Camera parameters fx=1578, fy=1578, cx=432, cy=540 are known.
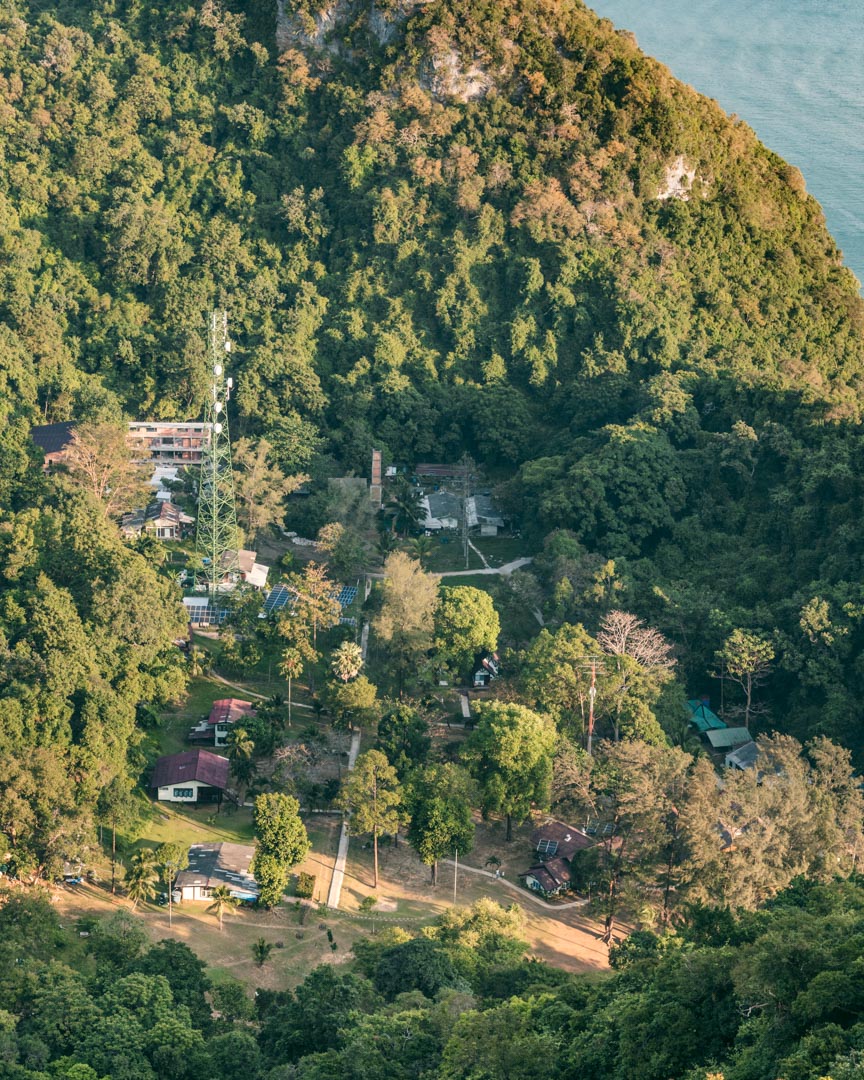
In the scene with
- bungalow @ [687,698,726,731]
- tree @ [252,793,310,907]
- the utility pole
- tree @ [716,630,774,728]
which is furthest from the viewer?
bungalow @ [687,698,726,731]

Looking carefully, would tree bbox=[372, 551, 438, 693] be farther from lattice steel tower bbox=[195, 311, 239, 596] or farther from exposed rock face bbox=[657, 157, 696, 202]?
exposed rock face bbox=[657, 157, 696, 202]

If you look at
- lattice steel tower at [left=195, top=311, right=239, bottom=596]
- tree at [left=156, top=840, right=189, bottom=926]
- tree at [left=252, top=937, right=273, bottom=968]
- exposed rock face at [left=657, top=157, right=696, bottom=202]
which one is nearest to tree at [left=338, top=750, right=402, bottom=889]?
tree at [left=252, top=937, right=273, bottom=968]

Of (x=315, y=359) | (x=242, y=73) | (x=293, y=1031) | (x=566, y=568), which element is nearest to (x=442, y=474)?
(x=315, y=359)

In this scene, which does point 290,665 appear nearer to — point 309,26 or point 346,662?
point 346,662

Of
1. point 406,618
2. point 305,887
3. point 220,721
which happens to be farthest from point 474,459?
point 305,887

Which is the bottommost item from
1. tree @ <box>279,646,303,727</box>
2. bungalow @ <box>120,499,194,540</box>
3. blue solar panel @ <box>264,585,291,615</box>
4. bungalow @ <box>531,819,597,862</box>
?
bungalow @ <box>531,819,597,862</box>

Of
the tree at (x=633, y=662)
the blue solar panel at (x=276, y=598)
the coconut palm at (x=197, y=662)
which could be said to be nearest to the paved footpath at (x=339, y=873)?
the coconut palm at (x=197, y=662)
